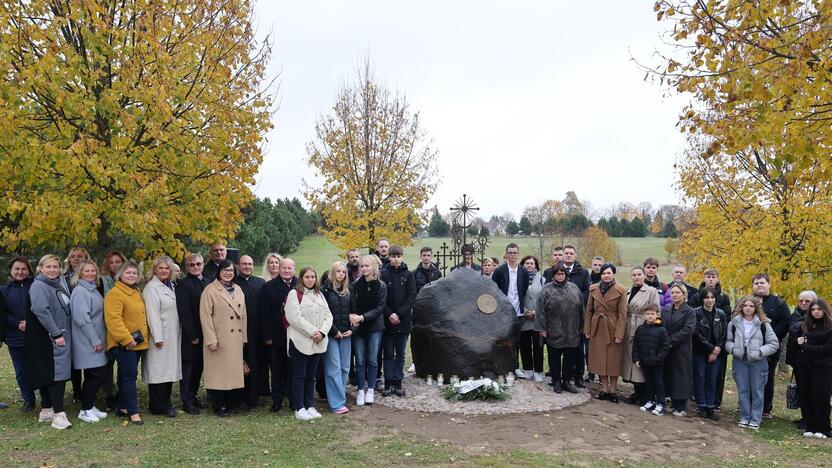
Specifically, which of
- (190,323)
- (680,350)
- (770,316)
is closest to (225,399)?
(190,323)

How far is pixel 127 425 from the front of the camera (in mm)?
6770

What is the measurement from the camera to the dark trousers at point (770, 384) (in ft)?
26.5

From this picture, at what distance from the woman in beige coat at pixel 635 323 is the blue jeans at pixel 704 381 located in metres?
0.72

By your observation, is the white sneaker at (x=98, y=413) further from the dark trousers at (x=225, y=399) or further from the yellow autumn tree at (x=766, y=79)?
the yellow autumn tree at (x=766, y=79)

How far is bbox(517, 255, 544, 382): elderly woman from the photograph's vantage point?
9.41m

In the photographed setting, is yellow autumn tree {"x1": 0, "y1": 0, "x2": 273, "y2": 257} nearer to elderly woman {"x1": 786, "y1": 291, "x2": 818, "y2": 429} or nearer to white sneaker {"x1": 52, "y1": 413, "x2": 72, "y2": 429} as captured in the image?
white sneaker {"x1": 52, "y1": 413, "x2": 72, "y2": 429}

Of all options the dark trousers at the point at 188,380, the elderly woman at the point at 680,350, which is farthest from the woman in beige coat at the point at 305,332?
the elderly woman at the point at 680,350

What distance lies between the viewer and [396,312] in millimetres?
8266

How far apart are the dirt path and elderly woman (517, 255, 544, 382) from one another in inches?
57.6

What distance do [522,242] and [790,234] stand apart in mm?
34160

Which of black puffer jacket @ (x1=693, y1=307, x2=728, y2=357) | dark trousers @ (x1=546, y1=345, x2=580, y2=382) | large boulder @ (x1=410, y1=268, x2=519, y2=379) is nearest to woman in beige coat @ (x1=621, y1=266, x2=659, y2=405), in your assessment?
black puffer jacket @ (x1=693, y1=307, x2=728, y2=357)

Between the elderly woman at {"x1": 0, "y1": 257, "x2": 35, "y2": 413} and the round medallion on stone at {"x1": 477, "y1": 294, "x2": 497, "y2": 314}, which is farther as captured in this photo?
the round medallion on stone at {"x1": 477, "y1": 294, "x2": 497, "y2": 314}

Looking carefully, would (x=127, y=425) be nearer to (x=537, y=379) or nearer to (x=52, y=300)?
(x=52, y=300)

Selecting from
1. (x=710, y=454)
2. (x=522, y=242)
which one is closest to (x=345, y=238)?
(x=710, y=454)
